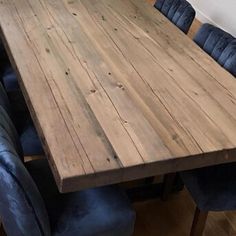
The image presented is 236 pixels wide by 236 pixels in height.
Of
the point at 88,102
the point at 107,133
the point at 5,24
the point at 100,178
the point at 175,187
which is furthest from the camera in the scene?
the point at 175,187

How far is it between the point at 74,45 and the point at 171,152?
807mm

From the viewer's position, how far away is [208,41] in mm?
1924

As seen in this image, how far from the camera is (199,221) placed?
5.33 ft

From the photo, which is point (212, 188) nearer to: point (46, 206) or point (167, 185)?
point (167, 185)

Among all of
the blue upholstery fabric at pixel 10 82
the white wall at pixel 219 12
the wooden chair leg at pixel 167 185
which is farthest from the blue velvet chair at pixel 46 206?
the white wall at pixel 219 12

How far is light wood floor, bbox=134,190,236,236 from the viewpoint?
1.91 m

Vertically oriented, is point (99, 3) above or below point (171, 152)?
below

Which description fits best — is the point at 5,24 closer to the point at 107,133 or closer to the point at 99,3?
the point at 99,3

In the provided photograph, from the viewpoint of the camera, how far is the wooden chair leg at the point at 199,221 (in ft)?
5.22

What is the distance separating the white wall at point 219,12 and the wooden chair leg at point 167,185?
2273mm

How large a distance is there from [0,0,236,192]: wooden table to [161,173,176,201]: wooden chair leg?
0.55 meters

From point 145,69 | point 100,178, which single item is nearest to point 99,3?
point 145,69

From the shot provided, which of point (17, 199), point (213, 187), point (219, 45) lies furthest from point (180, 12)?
point (17, 199)

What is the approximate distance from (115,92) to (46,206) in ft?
1.52
